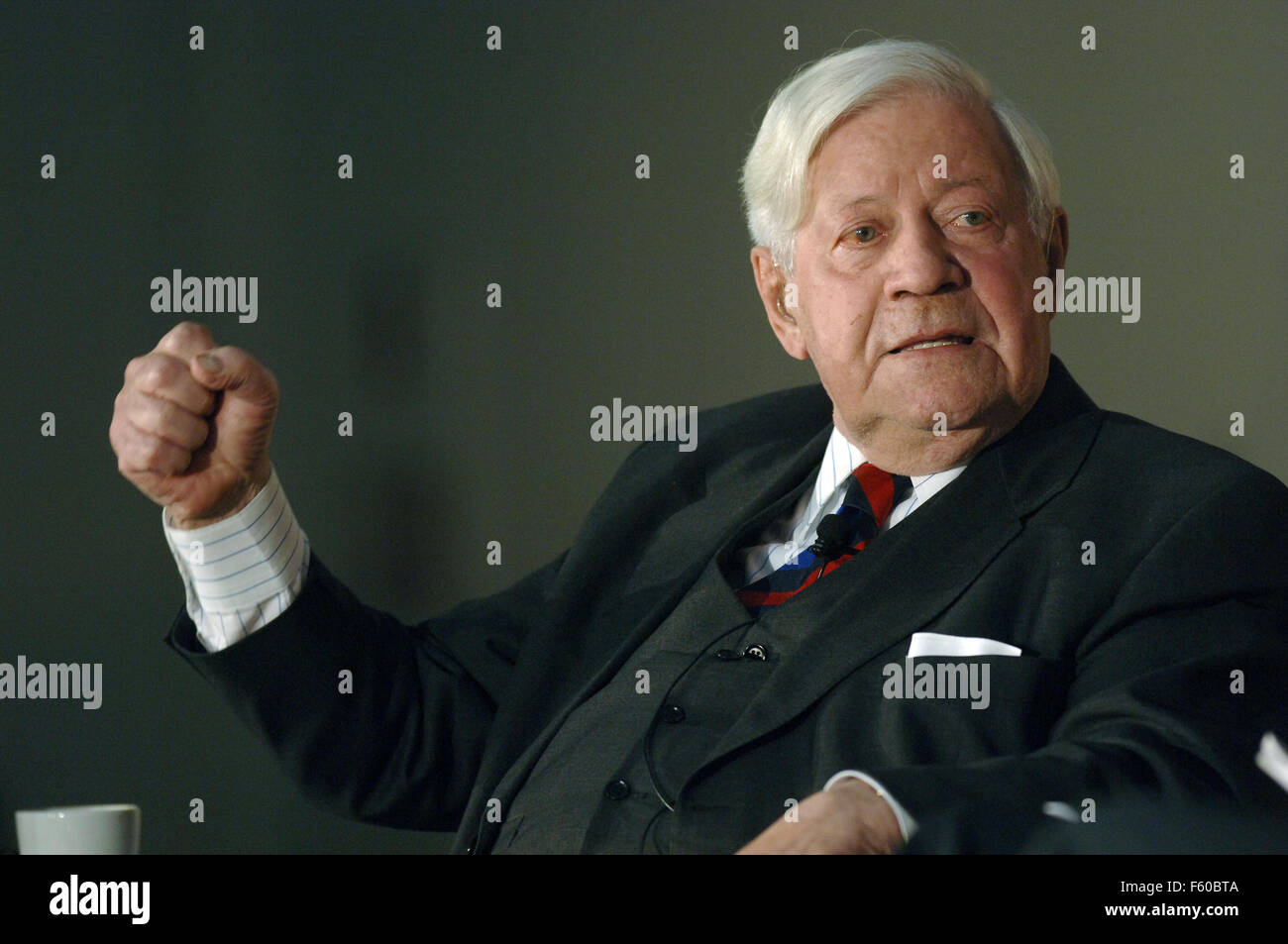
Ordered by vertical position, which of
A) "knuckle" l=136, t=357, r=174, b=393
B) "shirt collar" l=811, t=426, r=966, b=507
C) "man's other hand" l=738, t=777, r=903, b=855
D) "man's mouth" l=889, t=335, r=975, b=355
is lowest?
"man's other hand" l=738, t=777, r=903, b=855

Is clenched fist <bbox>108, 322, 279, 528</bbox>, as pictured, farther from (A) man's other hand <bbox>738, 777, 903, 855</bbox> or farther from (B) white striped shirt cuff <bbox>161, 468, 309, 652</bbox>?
(A) man's other hand <bbox>738, 777, 903, 855</bbox>

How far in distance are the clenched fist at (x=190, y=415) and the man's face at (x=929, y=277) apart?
673mm

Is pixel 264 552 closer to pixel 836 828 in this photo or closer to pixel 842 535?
pixel 842 535

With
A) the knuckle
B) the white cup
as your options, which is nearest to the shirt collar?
the knuckle

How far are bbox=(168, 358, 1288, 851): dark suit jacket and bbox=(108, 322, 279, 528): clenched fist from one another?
0.22 meters

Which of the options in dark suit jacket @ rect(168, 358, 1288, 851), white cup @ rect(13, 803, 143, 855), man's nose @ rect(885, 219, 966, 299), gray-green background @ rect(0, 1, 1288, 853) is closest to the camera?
dark suit jacket @ rect(168, 358, 1288, 851)

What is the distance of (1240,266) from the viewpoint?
205cm

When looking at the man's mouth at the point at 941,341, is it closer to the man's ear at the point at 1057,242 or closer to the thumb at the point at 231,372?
the man's ear at the point at 1057,242

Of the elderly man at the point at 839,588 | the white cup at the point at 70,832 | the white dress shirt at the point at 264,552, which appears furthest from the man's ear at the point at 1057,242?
the white cup at the point at 70,832

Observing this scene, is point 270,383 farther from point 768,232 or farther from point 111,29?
point 111,29

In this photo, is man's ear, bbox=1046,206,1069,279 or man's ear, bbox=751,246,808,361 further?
man's ear, bbox=751,246,808,361

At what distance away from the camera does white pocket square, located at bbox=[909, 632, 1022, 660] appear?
1392 millimetres

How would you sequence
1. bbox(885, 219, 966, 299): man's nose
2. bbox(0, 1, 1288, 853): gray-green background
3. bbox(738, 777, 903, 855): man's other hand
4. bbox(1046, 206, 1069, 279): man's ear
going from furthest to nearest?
bbox(0, 1, 1288, 853): gray-green background
bbox(1046, 206, 1069, 279): man's ear
bbox(885, 219, 966, 299): man's nose
bbox(738, 777, 903, 855): man's other hand

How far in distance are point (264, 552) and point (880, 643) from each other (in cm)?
73
